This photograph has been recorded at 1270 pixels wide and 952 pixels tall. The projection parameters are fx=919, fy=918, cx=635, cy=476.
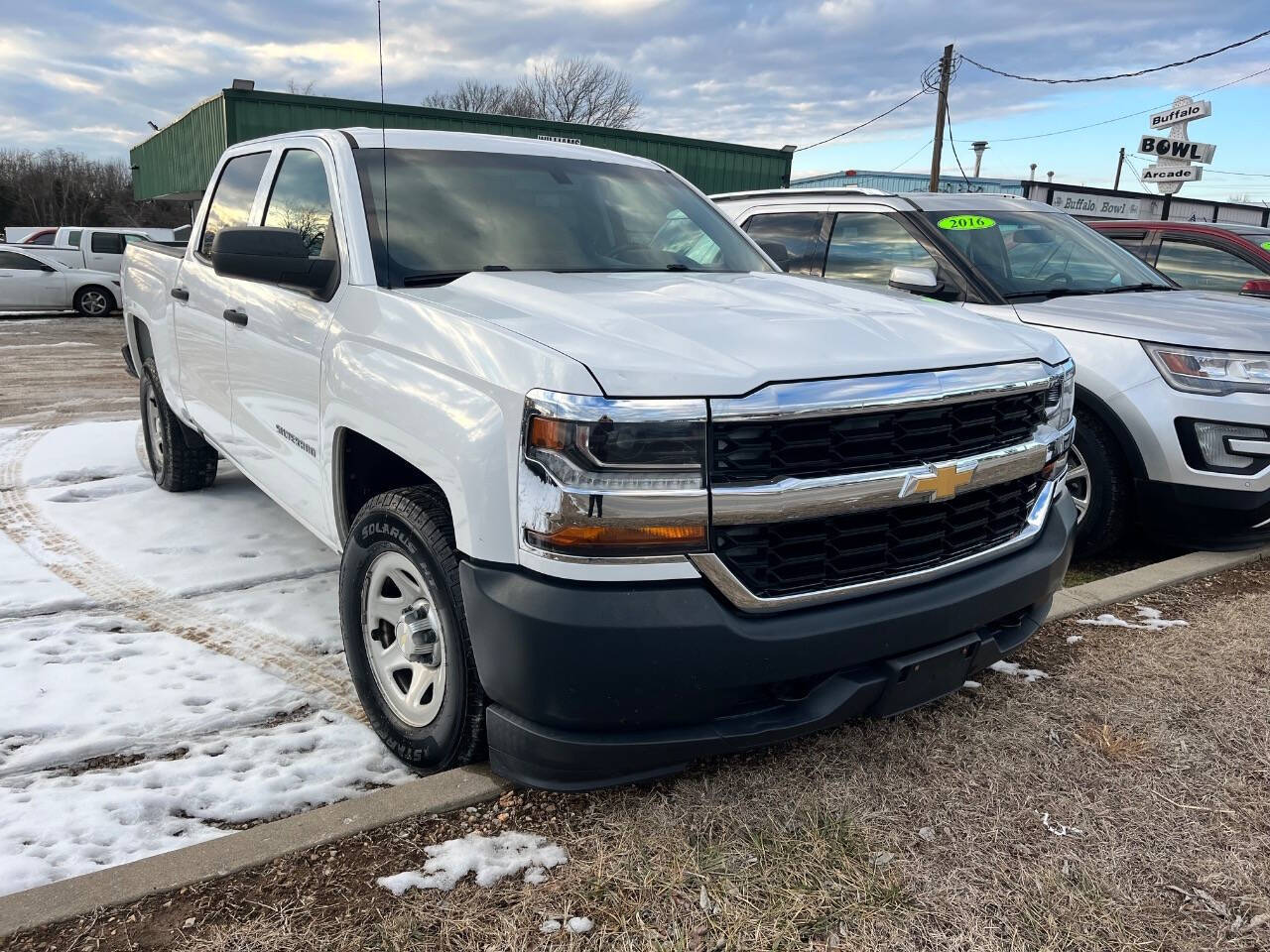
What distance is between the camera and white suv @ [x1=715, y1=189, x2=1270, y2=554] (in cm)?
411

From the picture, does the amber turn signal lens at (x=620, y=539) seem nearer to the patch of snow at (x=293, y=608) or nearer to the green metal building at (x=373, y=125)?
the patch of snow at (x=293, y=608)

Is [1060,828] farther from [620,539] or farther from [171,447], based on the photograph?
[171,447]

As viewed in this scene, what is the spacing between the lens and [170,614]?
3.80 meters

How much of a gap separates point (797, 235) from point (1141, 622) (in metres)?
3.32

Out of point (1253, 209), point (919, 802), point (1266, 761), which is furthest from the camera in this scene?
point (1253, 209)

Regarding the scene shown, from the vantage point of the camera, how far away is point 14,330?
15180 millimetres

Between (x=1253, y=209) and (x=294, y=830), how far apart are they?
25931mm

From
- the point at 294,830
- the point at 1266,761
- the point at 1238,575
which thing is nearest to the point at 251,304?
the point at 294,830

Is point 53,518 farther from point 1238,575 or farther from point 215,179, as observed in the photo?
point 1238,575

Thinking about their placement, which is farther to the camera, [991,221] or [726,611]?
[991,221]

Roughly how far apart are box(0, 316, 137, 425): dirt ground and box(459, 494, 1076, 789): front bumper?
729cm

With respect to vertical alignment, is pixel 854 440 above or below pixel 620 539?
above

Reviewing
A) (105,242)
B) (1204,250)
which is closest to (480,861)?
(1204,250)

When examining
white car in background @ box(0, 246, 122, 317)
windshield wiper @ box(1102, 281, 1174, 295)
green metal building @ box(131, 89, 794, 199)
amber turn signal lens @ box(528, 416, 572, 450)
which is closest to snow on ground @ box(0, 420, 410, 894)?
amber turn signal lens @ box(528, 416, 572, 450)
